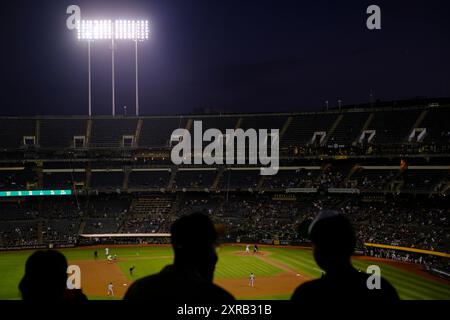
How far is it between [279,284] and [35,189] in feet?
135

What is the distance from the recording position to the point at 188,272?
321cm

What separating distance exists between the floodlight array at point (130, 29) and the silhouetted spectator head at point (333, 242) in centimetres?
6198

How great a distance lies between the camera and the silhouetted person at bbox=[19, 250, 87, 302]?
330cm

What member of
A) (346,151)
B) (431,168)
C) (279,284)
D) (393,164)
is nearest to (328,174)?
(346,151)

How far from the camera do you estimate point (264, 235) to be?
57281 millimetres

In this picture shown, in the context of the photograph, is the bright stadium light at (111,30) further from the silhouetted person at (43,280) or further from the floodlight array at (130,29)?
the silhouetted person at (43,280)

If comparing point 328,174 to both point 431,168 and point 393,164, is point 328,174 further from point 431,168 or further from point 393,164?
point 431,168

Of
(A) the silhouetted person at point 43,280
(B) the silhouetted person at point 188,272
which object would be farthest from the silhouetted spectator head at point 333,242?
(A) the silhouetted person at point 43,280

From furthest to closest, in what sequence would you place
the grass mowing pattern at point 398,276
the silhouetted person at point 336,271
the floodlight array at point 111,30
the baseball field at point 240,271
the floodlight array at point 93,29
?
the floodlight array at point 111,30 < the floodlight array at point 93,29 < the baseball field at point 240,271 < the grass mowing pattern at point 398,276 < the silhouetted person at point 336,271

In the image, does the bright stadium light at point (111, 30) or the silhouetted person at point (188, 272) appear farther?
the bright stadium light at point (111, 30)

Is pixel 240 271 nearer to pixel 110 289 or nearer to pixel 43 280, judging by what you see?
pixel 110 289

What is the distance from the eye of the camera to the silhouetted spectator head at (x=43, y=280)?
10.8ft

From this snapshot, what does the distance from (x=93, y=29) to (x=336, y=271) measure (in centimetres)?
6315

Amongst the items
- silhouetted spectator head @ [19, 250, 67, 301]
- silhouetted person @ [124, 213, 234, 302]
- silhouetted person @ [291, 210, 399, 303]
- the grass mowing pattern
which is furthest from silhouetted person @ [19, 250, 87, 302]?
the grass mowing pattern
